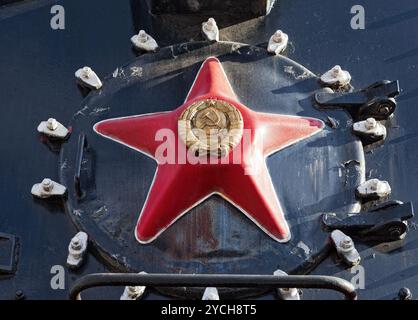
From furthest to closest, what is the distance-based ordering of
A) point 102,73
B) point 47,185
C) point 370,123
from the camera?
1. point 102,73
2. point 370,123
3. point 47,185

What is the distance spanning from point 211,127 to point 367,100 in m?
1.03

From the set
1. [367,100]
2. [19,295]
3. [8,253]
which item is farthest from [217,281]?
[367,100]

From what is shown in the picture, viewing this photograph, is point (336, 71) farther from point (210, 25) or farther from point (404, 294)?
point (404, 294)

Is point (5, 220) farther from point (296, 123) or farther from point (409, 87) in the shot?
point (409, 87)

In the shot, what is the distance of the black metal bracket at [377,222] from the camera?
6.18 meters

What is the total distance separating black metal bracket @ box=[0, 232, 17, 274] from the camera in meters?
6.25

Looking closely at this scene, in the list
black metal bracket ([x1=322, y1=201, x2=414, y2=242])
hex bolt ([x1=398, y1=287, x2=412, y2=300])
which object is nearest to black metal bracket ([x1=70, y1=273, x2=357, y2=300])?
hex bolt ([x1=398, y1=287, x2=412, y2=300])

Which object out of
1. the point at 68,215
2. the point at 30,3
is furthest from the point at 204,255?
the point at 30,3

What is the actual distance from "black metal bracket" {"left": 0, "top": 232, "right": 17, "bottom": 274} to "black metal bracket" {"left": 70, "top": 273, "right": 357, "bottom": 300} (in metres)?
1.18

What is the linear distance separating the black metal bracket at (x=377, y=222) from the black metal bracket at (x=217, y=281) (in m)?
1.10

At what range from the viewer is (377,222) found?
622 centimetres

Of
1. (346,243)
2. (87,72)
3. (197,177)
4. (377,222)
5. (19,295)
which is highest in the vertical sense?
(87,72)

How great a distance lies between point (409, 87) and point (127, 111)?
1736 millimetres

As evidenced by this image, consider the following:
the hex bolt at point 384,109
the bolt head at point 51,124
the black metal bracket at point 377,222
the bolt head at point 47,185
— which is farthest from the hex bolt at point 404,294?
the bolt head at point 51,124
